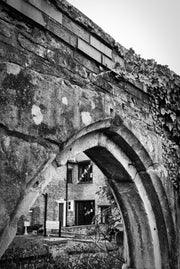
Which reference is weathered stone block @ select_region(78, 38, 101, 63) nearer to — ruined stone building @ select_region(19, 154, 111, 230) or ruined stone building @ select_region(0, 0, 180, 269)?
ruined stone building @ select_region(0, 0, 180, 269)

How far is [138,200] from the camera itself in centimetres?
303

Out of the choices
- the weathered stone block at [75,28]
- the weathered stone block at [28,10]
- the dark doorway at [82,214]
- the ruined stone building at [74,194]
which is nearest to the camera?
the weathered stone block at [28,10]

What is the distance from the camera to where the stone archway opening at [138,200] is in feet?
9.39

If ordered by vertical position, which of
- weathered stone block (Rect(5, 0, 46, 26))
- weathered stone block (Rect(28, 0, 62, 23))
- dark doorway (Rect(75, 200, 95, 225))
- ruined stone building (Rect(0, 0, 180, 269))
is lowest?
dark doorway (Rect(75, 200, 95, 225))

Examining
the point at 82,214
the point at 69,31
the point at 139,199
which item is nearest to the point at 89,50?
the point at 69,31

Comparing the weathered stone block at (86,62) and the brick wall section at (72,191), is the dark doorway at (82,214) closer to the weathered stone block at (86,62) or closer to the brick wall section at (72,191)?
the brick wall section at (72,191)

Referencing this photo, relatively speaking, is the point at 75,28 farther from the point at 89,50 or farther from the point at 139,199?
the point at 139,199

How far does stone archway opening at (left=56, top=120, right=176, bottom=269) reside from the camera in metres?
2.86

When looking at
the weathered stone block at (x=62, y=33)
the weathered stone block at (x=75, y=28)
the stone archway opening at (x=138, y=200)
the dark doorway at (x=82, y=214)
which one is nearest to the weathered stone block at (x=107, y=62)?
the weathered stone block at (x=75, y=28)

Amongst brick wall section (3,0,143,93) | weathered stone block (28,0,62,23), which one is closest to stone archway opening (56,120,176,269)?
brick wall section (3,0,143,93)

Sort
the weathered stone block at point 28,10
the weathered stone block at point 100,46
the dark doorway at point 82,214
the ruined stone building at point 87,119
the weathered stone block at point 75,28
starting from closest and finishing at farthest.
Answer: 1. the ruined stone building at point 87,119
2. the weathered stone block at point 28,10
3. the weathered stone block at point 75,28
4. the weathered stone block at point 100,46
5. the dark doorway at point 82,214

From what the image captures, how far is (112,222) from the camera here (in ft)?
15.3

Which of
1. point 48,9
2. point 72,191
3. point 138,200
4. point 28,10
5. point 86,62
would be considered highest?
point 48,9

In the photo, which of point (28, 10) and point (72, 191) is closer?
point (28, 10)
